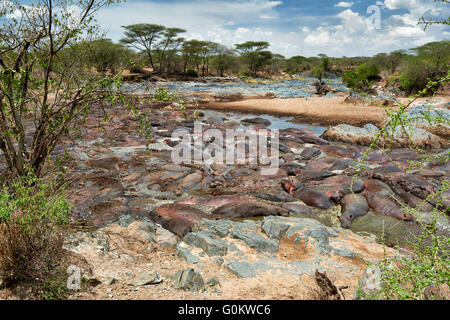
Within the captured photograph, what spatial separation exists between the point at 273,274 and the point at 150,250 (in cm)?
190

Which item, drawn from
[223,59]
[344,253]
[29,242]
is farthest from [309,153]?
[223,59]

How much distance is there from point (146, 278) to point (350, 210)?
4935 millimetres

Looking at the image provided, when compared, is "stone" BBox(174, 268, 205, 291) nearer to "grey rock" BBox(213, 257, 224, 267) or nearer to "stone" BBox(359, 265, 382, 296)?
"grey rock" BBox(213, 257, 224, 267)

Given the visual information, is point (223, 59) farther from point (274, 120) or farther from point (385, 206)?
point (385, 206)

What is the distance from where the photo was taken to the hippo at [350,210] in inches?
250

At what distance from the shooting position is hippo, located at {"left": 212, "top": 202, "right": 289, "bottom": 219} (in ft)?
21.0

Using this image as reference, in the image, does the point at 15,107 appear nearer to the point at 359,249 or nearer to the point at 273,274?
the point at 273,274

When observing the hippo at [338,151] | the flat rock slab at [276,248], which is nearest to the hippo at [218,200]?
the flat rock slab at [276,248]

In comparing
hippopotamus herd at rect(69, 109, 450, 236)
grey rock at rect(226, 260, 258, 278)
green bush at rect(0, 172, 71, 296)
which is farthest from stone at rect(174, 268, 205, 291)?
hippopotamus herd at rect(69, 109, 450, 236)

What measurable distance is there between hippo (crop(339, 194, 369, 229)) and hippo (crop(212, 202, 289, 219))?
48.4 inches

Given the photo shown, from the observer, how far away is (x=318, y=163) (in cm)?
1001

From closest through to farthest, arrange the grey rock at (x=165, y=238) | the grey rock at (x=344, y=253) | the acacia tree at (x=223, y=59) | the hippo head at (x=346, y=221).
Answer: the grey rock at (x=344, y=253)
the grey rock at (x=165, y=238)
the hippo head at (x=346, y=221)
the acacia tree at (x=223, y=59)

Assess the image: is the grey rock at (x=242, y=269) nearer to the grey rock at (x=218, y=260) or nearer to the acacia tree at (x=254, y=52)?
the grey rock at (x=218, y=260)

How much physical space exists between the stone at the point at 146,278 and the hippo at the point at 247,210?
2.85 meters
